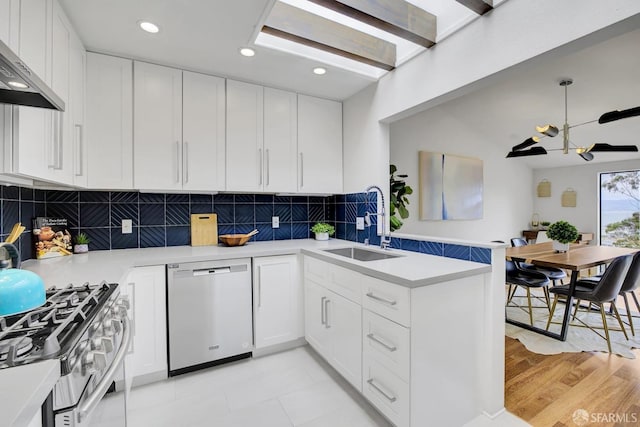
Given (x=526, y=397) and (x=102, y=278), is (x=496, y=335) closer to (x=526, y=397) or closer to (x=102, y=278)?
(x=526, y=397)

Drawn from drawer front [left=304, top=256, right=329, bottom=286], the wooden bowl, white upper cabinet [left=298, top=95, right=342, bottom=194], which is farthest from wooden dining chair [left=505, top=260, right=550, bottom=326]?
the wooden bowl

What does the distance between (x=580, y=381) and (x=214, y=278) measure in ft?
9.08

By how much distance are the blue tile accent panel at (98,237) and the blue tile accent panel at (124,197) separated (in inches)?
9.9

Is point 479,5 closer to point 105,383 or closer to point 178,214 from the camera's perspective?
point 105,383

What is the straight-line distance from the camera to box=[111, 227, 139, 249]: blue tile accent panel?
2389mm

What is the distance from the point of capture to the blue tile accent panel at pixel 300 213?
317 centimetres

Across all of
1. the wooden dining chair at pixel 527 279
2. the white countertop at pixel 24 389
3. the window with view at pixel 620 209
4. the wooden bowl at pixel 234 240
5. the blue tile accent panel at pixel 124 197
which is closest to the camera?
the white countertop at pixel 24 389

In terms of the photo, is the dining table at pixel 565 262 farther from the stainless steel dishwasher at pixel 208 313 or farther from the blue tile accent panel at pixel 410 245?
the stainless steel dishwasher at pixel 208 313

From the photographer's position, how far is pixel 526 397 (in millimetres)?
1892

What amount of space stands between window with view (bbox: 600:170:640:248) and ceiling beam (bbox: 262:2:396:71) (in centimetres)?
599

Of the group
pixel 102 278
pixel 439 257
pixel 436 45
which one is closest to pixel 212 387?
pixel 102 278

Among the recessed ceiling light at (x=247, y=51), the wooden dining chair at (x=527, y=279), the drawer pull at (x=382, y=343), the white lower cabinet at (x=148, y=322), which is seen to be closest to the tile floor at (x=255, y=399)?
A: the white lower cabinet at (x=148, y=322)

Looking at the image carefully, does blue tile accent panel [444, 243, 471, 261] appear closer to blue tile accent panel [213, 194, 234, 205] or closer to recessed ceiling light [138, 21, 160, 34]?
blue tile accent panel [213, 194, 234, 205]

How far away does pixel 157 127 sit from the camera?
225 centimetres
